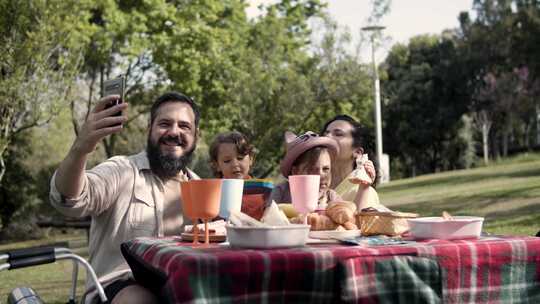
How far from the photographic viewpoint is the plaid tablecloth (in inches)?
88.8

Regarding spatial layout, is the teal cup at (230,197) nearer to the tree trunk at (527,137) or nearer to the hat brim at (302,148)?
the hat brim at (302,148)

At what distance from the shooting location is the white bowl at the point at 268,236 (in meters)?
2.41

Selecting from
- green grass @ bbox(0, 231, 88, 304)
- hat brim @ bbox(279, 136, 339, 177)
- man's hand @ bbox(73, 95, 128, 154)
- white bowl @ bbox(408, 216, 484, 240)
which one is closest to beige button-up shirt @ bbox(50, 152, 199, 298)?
man's hand @ bbox(73, 95, 128, 154)

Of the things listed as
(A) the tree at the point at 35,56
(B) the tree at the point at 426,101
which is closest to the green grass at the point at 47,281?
(A) the tree at the point at 35,56

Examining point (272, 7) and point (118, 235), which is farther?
point (272, 7)

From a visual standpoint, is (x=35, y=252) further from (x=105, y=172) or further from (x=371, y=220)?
(x=371, y=220)

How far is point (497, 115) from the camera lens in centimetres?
4031

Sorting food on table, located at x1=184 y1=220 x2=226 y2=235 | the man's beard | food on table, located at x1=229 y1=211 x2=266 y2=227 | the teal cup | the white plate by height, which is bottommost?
the white plate

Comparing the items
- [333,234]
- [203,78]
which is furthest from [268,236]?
[203,78]

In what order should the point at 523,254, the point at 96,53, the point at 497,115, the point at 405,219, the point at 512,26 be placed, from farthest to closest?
1. the point at 497,115
2. the point at 512,26
3. the point at 96,53
4. the point at 405,219
5. the point at 523,254

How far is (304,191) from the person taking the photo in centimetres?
294

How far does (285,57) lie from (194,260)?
17732 millimetres

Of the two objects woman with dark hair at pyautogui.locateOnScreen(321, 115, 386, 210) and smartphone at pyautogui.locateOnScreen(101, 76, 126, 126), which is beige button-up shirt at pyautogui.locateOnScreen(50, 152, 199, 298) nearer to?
smartphone at pyautogui.locateOnScreen(101, 76, 126, 126)

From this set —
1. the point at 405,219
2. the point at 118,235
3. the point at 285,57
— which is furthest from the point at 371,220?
the point at 285,57
